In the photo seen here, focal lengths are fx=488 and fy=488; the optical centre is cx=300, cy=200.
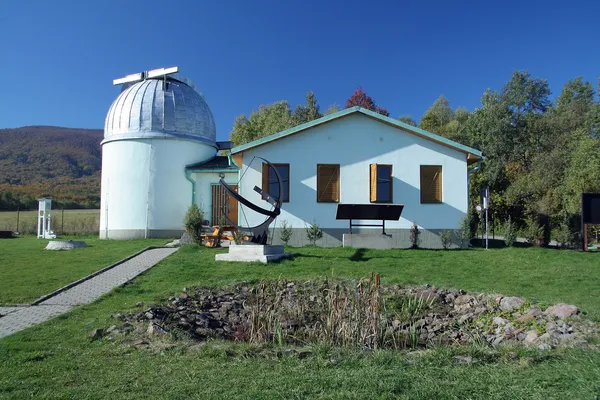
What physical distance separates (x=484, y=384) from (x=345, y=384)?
126cm

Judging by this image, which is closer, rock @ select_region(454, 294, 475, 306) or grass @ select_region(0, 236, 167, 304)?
rock @ select_region(454, 294, 475, 306)

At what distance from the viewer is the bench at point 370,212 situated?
679 inches

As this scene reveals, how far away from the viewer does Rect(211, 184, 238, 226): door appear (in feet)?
74.1

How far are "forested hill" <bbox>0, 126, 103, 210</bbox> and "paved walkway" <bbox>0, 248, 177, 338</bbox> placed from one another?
Result: 4953cm

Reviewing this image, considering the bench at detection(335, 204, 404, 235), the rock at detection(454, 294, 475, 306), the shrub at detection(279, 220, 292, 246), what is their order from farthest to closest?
the shrub at detection(279, 220, 292, 246) < the bench at detection(335, 204, 404, 235) < the rock at detection(454, 294, 475, 306)

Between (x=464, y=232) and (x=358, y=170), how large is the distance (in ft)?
15.1

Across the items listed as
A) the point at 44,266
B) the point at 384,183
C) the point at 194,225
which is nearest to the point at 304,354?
the point at 44,266

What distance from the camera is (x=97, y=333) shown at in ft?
21.8

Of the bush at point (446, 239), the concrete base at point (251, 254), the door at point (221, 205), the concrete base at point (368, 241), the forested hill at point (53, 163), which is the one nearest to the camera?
the concrete base at point (251, 254)

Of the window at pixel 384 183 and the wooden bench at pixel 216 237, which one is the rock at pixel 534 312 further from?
the wooden bench at pixel 216 237

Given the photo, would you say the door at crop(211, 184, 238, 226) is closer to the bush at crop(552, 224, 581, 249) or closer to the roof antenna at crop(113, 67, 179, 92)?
the roof antenna at crop(113, 67, 179, 92)

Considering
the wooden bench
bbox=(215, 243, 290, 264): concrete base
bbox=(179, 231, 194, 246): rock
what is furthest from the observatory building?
bbox=(215, 243, 290, 264): concrete base

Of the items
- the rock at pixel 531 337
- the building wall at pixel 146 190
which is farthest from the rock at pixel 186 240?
the rock at pixel 531 337

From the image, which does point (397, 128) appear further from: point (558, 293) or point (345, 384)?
point (345, 384)
